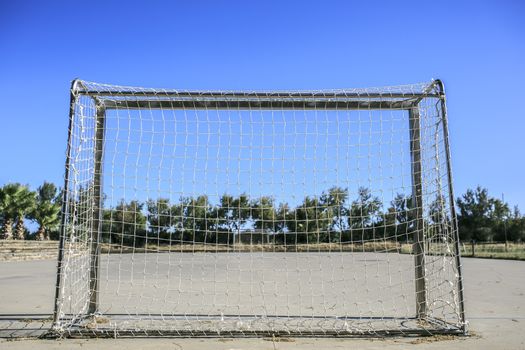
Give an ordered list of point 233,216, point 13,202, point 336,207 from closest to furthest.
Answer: point 336,207, point 233,216, point 13,202

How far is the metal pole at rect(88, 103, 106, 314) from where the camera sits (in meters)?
6.05

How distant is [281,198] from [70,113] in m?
3.18

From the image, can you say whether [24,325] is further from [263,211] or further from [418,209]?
[418,209]

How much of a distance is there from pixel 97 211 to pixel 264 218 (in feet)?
18.8

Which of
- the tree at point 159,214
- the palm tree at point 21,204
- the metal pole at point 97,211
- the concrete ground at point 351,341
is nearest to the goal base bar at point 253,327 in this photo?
the concrete ground at point 351,341

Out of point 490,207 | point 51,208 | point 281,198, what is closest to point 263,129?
point 281,198

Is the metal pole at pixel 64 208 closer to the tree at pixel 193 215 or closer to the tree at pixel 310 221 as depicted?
the tree at pixel 193 215

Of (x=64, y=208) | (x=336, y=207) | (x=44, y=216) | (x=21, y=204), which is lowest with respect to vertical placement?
(x=64, y=208)

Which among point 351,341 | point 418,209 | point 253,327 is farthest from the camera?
point 418,209

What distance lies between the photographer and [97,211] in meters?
6.21

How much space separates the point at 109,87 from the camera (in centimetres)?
596

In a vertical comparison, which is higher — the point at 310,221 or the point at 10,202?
the point at 10,202

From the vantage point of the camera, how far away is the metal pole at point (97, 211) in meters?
6.05

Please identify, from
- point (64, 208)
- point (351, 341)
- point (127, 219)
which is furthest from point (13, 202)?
point (351, 341)
